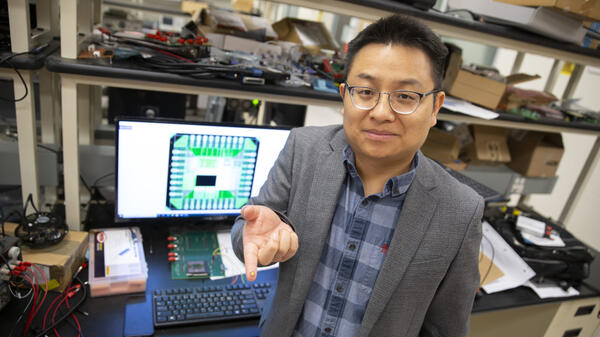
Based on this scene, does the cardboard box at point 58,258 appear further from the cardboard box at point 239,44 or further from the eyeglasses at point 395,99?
the eyeglasses at point 395,99

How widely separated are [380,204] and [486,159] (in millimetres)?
1227

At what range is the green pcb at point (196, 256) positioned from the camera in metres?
1.25

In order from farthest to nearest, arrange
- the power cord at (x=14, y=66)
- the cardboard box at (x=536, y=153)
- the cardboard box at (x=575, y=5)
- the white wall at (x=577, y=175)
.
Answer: the white wall at (x=577, y=175) → the cardboard box at (x=536, y=153) → the cardboard box at (x=575, y=5) → the power cord at (x=14, y=66)

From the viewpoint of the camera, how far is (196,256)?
52.7 inches

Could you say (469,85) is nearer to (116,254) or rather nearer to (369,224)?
(369,224)

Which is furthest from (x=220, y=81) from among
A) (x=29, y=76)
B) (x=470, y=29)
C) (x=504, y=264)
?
(x=504, y=264)

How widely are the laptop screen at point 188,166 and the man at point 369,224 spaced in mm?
369

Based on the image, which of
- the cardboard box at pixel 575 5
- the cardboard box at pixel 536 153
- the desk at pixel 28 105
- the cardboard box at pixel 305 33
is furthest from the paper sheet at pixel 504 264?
the desk at pixel 28 105

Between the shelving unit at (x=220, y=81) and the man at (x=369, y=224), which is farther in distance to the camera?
the shelving unit at (x=220, y=81)

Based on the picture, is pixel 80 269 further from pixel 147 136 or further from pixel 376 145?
pixel 376 145

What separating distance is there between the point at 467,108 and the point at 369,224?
85 centimetres

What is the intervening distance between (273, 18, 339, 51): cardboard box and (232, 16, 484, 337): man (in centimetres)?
94

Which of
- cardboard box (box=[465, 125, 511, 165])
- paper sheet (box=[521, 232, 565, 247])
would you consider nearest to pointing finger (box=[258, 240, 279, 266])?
paper sheet (box=[521, 232, 565, 247])

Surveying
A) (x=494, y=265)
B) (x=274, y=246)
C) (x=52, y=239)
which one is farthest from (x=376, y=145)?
(x=494, y=265)
